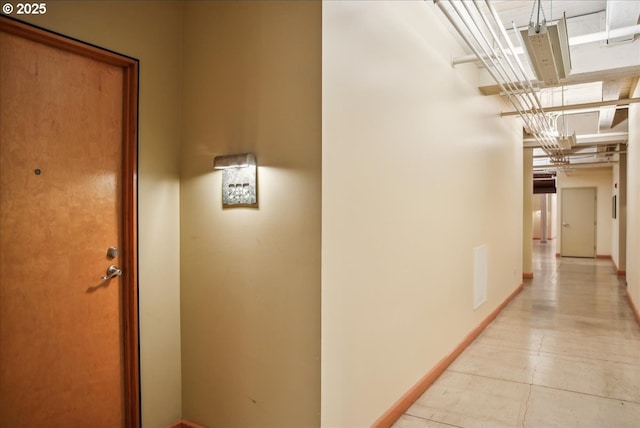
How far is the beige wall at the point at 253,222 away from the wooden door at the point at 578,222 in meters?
13.6

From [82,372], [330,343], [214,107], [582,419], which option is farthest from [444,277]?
[82,372]

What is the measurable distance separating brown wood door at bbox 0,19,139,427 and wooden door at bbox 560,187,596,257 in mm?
14071

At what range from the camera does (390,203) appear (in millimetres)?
2697

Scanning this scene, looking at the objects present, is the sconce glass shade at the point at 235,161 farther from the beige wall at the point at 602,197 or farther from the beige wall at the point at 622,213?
the beige wall at the point at 602,197

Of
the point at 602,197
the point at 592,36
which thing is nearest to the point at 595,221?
the point at 602,197

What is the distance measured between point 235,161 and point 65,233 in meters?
0.93

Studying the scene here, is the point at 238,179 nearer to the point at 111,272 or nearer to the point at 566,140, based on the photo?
the point at 111,272

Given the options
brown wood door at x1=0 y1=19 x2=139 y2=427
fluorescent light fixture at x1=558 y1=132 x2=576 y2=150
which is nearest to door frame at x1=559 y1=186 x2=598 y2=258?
fluorescent light fixture at x1=558 y1=132 x2=576 y2=150

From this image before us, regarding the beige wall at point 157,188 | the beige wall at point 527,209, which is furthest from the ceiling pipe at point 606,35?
the beige wall at point 527,209

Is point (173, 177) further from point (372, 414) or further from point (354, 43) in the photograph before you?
point (372, 414)

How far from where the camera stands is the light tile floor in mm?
2820

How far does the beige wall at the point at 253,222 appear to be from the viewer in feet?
6.88

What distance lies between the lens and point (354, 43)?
2.32 metres

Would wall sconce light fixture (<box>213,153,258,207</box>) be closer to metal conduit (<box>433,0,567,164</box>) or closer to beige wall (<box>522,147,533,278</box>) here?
metal conduit (<box>433,0,567,164</box>)
